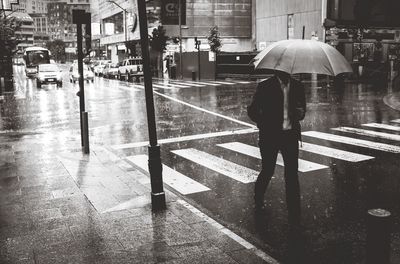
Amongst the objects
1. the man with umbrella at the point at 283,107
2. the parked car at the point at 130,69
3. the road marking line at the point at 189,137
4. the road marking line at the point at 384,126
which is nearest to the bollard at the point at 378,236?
the man with umbrella at the point at 283,107

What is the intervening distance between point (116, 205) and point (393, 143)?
738 centimetres

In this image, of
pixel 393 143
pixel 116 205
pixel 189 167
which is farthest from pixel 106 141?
pixel 393 143

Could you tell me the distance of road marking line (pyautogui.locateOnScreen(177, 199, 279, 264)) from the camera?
4.86 m

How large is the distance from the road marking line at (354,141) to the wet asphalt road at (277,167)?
0.28 m

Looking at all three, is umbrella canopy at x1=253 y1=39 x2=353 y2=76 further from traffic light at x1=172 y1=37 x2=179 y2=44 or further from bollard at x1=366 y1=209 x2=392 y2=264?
traffic light at x1=172 y1=37 x2=179 y2=44

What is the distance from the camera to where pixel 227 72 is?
4384cm

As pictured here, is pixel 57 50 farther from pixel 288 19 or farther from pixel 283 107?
pixel 283 107

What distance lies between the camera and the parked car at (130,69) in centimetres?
4325

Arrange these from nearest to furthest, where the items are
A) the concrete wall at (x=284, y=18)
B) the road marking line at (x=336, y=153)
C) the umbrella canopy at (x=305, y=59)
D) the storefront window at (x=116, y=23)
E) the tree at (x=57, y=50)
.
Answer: the umbrella canopy at (x=305, y=59), the road marking line at (x=336, y=153), the concrete wall at (x=284, y=18), the storefront window at (x=116, y=23), the tree at (x=57, y=50)

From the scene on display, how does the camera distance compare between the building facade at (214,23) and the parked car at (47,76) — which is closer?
the parked car at (47,76)

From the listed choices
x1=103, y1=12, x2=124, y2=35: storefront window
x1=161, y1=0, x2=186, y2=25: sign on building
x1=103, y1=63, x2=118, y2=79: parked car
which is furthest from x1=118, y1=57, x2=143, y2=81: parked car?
x1=103, y1=12, x2=124, y2=35: storefront window

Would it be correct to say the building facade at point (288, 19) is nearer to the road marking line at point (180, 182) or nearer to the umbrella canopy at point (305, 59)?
the road marking line at point (180, 182)

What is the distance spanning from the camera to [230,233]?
5578 millimetres

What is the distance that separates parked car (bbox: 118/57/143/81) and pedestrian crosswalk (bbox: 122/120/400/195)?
31912 mm
